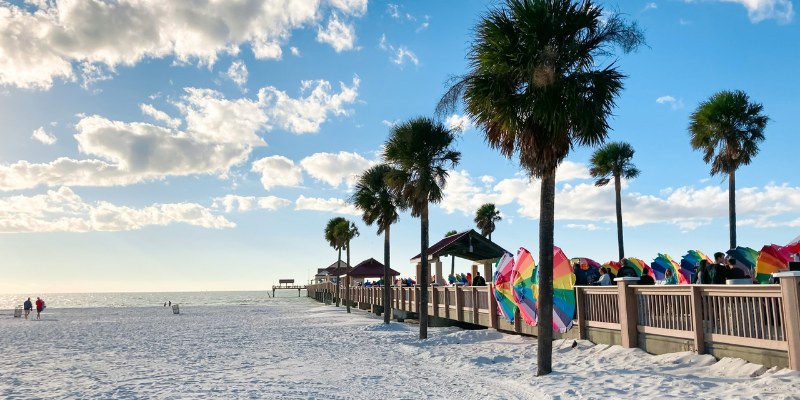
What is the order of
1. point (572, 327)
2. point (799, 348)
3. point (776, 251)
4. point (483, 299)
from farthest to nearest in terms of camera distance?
point (483, 299), point (572, 327), point (776, 251), point (799, 348)

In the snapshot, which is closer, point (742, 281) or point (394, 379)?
point (742, 281)

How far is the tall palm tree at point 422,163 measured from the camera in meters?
20.7

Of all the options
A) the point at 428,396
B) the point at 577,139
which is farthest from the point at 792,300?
the point at 428,396

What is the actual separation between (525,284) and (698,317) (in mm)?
6214

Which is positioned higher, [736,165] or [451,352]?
[736,165]

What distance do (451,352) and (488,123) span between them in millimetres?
6952

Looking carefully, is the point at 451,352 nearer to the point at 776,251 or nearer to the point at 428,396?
the point at 428,396

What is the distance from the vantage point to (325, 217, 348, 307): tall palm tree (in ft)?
180

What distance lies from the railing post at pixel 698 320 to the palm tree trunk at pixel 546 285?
2412mm

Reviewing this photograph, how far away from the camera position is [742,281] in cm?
1040

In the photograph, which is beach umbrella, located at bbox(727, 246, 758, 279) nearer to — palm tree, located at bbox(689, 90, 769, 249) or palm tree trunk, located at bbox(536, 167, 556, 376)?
palm tree trunk, located at bbox(536, 167, 556, 376)

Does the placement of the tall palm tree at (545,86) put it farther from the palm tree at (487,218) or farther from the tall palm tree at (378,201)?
the palm tree at (487,218)

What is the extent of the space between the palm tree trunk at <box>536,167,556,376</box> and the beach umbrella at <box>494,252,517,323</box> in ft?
19.5

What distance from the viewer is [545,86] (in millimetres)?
10789
